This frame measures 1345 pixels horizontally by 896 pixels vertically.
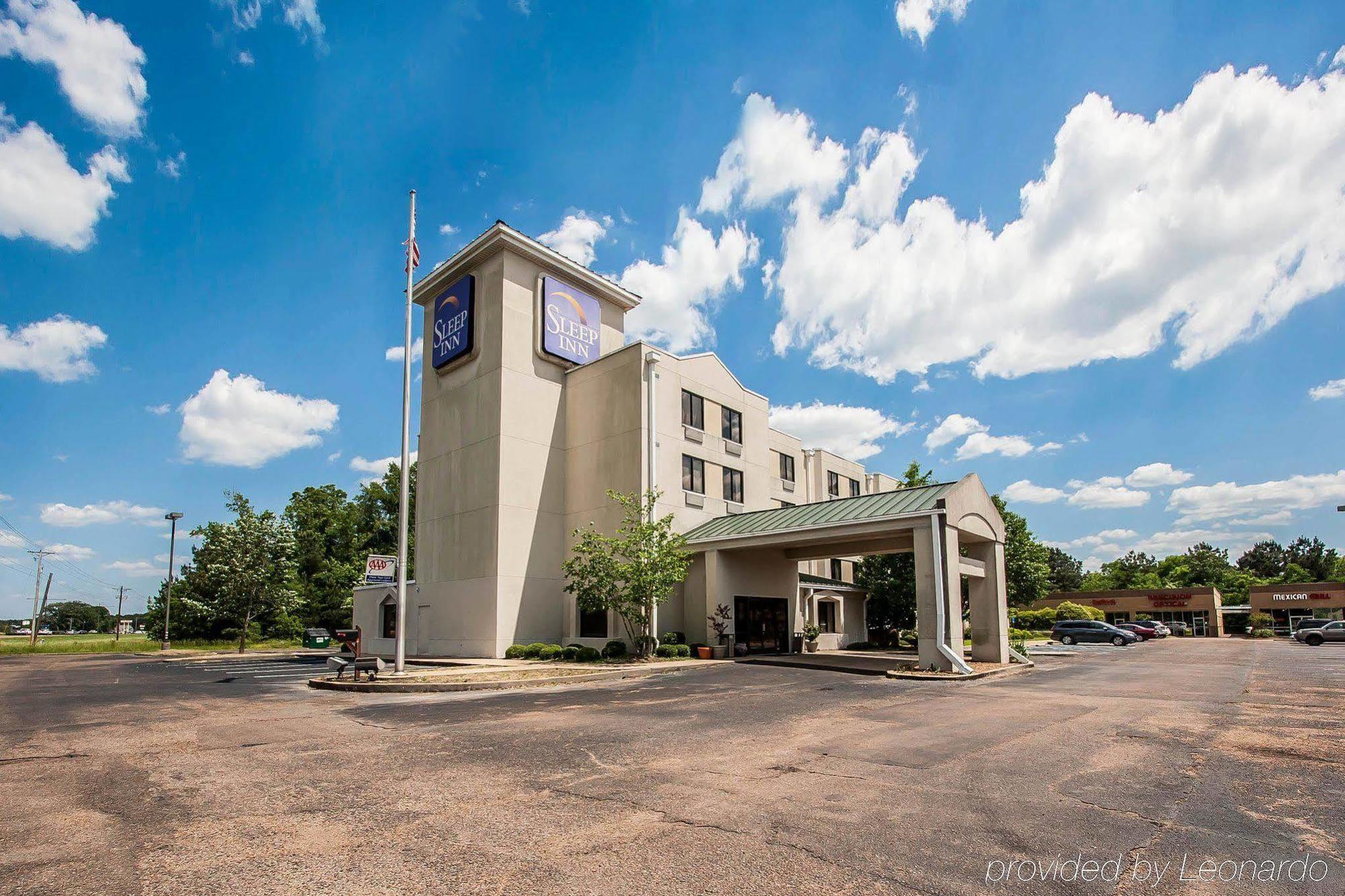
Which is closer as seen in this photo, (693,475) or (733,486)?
(693,475)

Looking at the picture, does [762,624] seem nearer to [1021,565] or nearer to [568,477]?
[568,477]

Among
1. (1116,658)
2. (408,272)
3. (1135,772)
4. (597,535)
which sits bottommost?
(1116,658)

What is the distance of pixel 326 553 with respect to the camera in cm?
6506

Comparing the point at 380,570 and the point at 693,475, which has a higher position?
the point at 693,475

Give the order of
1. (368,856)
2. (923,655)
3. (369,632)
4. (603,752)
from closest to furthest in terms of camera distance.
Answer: (368,856) → (603,752) → (923,655) → (369,632)

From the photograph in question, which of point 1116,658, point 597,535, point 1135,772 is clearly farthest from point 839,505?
point 1135,772

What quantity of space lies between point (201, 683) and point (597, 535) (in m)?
13.4

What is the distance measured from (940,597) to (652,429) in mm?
13210

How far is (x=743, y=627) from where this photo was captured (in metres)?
30.5

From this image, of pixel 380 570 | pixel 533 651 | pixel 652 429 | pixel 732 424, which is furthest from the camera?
pixel 732 424

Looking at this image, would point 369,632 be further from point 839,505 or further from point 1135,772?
point 1135,772

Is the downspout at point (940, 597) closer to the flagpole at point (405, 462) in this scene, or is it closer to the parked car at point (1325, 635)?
the flagpole at point (405, 462)

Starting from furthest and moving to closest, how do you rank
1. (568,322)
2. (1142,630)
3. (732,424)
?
(1142,630)
(732,424)
(568,322)

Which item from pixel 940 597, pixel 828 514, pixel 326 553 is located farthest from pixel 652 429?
pixel 326 553
